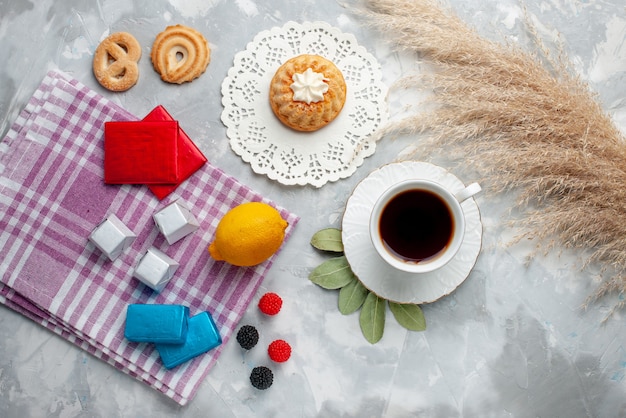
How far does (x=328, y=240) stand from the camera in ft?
4.03

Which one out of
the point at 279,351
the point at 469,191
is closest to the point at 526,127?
the point at 469,191

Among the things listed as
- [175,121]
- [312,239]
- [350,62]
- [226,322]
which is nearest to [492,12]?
[350,62]

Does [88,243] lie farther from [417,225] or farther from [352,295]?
[417,225]

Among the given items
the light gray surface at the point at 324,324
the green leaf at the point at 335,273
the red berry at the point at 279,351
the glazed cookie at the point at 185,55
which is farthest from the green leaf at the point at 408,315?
the glazed cookie at the point at 185,55

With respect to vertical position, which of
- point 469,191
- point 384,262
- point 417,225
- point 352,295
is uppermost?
point 469,191

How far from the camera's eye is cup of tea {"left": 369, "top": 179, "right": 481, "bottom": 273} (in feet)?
3.49

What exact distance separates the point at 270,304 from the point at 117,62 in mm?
679

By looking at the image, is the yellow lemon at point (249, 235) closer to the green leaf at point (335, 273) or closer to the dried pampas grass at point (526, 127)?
the green leaf at point (335, 273)

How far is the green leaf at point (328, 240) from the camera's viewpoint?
1228 millimetres

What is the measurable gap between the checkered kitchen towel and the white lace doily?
100mm

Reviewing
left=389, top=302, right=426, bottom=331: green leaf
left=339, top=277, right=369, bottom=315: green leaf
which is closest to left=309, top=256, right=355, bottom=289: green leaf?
left=339, top=277, right=369, bottom=315: green leaf

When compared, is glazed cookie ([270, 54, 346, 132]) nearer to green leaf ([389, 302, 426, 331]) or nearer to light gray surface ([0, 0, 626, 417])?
light gray surface ([0, 0, 626, 417])

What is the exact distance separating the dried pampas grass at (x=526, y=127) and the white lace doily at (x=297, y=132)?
80 mm

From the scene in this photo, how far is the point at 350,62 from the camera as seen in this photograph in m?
1.26
